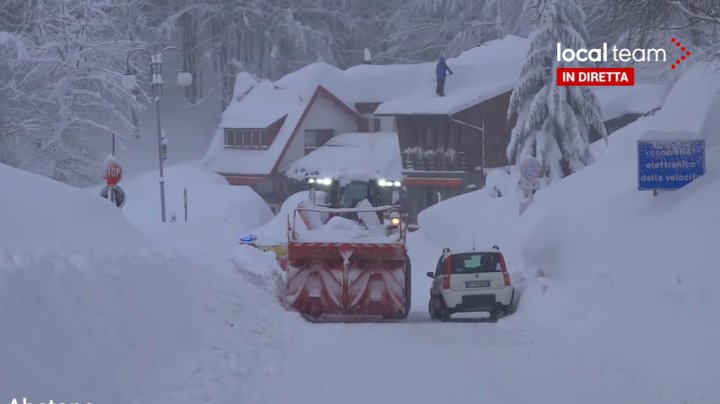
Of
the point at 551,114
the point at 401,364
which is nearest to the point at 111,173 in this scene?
the point at 401,364

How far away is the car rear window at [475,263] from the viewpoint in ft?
62.3

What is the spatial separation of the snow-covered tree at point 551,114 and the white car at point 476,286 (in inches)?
676

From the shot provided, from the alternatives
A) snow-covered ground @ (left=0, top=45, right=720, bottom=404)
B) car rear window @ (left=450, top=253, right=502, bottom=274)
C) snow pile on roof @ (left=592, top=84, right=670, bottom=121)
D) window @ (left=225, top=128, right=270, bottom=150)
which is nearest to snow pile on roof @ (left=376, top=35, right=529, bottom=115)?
snow pile on roof @ (left=592, top=84, right=670, bottom=121)

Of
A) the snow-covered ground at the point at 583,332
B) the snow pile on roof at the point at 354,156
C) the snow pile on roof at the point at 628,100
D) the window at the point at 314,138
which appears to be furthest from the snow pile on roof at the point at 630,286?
the window at the point at 314,138

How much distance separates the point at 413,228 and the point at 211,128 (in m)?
24.7

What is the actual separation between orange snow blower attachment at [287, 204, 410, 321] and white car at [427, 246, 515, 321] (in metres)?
0.91

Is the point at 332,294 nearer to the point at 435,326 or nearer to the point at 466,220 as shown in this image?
the point at 435,326

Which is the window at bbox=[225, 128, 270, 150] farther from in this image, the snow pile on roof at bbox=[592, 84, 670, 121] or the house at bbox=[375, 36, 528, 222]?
the snow pile on roof at bbox=[592, 84, 670, 121]

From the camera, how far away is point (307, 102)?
56625 mm

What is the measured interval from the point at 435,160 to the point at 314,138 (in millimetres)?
9980

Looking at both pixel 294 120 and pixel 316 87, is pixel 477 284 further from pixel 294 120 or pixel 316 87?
pixel 316 87

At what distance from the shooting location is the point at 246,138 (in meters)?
59.0

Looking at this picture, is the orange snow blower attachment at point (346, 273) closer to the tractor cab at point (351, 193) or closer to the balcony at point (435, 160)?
the tractor cab at point (351, 193)

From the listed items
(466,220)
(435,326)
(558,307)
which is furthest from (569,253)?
(466,220)
